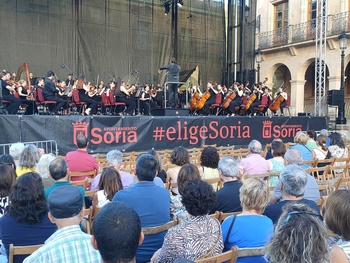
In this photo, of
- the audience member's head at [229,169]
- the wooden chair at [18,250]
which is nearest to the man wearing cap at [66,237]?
the wooden chair at [18,250]

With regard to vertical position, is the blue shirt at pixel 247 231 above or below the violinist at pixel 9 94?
below

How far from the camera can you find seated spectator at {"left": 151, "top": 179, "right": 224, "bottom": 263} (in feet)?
7.00

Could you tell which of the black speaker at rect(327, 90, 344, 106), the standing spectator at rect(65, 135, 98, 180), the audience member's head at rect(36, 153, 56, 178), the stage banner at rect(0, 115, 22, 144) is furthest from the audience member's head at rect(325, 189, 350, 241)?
the black speaker at rect(327, 90, 344, 106)

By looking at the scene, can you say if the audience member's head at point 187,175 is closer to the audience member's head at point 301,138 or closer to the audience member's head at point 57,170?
the audience member's head at point 57,170

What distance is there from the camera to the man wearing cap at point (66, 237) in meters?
1.73

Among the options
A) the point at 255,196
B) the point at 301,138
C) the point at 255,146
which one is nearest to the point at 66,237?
the point at 255,196

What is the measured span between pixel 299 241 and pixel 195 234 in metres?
0.76

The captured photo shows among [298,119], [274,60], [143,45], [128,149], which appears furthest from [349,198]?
[274,60]

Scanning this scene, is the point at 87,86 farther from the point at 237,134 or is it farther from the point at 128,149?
the point at 237,134

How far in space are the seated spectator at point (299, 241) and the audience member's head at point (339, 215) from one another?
388 mm

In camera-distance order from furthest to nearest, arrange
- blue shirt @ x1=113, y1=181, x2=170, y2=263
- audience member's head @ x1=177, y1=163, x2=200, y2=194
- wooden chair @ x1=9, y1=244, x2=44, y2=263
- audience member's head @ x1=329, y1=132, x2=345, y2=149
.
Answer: audience member's head @ x1=329, y1=132, x2=345, y2=149
audience member's head @ x1=177, y1=163, x2=200, y2=194
blue shirt @ x1=113, y1=181, x2=170, y2=263
wooden chair @ x1=9, y1=244, x2=44, y2=263

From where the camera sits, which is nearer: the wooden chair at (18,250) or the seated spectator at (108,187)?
the wooden chair at (18,250)

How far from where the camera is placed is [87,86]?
11.2m

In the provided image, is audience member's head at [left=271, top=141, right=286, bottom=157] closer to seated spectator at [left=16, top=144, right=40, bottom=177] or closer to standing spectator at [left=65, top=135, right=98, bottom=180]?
standing spectator at [left=65, top=135, right=98, bottom=180]
